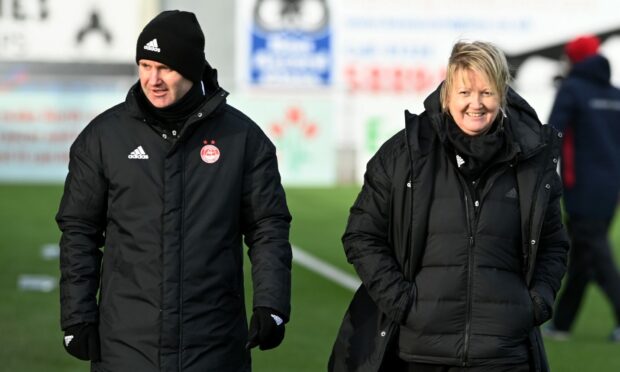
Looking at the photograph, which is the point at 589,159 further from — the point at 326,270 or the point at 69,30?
the point at 69,30

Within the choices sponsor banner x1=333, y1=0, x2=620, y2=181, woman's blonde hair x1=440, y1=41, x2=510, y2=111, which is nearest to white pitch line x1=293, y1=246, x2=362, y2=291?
woman's blonde hair x1=440, y1=41, x2=510, y2=111

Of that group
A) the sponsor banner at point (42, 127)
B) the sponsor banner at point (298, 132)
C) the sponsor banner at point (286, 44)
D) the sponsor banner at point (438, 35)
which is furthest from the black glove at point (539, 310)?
the sponsor banner at point (286, 44)

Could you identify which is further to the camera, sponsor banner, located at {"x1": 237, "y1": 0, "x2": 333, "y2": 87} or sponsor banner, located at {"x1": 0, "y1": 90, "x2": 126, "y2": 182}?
sponsor banner, located at {"x1": 237, "y1": 0, "x2": 333, "y2": 87}

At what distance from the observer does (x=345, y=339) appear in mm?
5332

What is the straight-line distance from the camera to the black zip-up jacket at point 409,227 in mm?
5164

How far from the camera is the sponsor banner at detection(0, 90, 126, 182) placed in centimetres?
2219

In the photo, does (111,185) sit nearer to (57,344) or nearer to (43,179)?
(57,344)

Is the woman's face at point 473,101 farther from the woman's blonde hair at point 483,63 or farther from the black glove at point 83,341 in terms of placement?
the black glove at point 83,341

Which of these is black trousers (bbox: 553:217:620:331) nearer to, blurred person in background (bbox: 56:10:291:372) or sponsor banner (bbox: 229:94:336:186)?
blurred person in background (bbox: 56:10:291:372)

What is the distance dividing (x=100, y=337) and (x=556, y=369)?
173 inches

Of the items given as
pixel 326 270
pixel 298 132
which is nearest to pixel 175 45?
pixel 326 270

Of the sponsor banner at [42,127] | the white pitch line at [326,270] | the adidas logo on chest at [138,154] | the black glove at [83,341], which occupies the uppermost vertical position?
the adidas logo on chest at [138,154]

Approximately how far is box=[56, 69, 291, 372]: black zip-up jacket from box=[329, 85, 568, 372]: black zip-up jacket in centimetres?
28

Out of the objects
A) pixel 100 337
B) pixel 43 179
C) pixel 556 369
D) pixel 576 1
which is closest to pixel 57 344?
pixel 556 369
